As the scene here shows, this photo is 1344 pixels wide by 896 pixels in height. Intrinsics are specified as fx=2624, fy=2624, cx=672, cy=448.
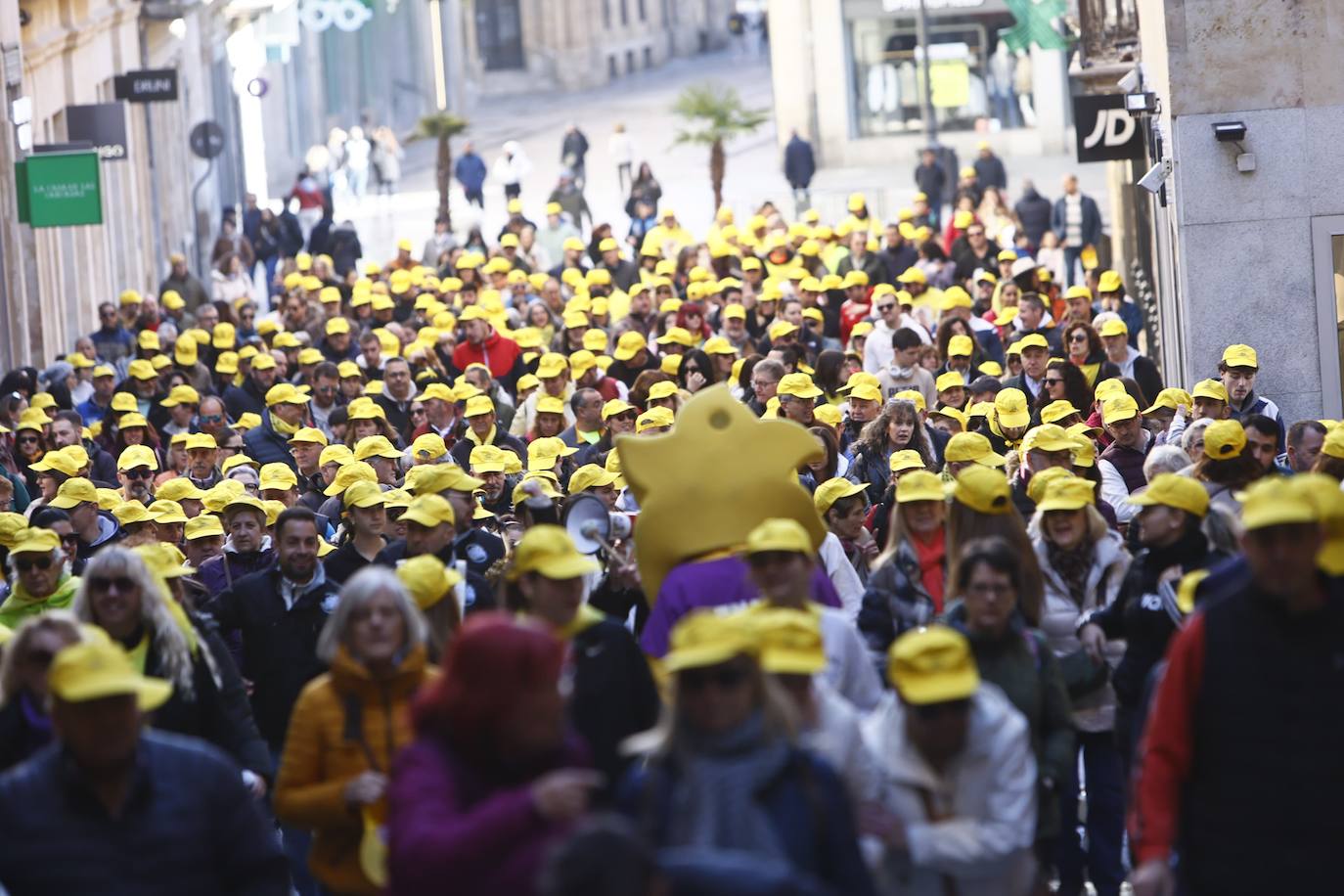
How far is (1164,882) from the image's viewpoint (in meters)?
6.36

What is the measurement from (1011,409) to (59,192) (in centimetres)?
1345

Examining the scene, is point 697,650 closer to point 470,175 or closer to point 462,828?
point 462,828

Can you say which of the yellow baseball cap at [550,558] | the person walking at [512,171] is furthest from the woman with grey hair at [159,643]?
the person walking at [512,171]

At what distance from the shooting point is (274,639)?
383 inches

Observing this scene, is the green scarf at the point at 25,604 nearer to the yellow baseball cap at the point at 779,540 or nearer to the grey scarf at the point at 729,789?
the yellow baseball cap at the point at 779,540

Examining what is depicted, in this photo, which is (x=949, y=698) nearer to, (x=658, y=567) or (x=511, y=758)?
(x=511, y=758)

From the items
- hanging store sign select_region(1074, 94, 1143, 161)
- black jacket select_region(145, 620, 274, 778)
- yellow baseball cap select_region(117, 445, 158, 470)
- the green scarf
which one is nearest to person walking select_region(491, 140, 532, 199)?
hanging store sign select_region(1074, 94, 1143, 161)

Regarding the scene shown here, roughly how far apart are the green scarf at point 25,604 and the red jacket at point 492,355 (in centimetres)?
1075

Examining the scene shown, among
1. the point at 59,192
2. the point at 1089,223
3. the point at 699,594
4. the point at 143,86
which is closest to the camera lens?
the point at 699,594

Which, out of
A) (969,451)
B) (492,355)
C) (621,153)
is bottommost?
(969,451)

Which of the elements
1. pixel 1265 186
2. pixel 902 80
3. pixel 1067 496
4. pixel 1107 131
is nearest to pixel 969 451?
pixel 1067 496

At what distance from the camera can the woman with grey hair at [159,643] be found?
8.19 metres

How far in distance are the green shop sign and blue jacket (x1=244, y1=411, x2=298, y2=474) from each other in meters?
8.87

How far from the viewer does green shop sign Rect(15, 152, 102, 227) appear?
25125 millimetres
